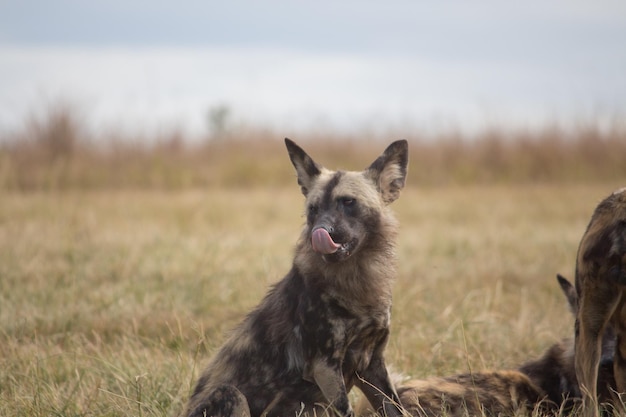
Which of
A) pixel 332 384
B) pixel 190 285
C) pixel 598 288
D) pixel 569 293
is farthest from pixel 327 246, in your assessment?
pixel 190 285

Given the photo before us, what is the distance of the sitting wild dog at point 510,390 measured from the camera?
3572mm

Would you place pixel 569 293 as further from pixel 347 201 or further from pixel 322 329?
pixel 322 329

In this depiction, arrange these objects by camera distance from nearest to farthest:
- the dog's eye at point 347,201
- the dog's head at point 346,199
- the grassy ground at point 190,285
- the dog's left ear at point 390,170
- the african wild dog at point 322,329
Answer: the african wild dog at point 322,329
the dog's head at point 346,199
the dog's eye at point 347,201
the dog's left ear at point 390,170
the grassy ground at point 190,285

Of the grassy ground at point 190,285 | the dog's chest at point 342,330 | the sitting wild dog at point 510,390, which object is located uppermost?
the dog's chest at point 342,330

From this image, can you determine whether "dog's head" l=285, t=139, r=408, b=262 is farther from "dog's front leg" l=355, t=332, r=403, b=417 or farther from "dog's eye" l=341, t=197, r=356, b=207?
"dog's front leg" l=355, t=332, r=403, b=417

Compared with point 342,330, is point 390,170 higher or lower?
higher

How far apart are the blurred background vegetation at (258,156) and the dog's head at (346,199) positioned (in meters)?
9.64

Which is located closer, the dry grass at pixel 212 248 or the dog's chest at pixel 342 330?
the dog's chest at pixel 342 330

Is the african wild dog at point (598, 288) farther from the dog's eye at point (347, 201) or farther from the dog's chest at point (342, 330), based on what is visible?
the dog's eye at point (347, 201)

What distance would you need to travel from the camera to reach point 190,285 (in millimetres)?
6457

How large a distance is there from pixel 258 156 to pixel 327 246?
1113cm

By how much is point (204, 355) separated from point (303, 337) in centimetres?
152

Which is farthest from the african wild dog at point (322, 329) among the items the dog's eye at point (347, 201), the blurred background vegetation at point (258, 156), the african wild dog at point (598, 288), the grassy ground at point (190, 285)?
the blurred background vegetation at point (258, 156)

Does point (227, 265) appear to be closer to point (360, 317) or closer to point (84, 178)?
point (360, 317)
